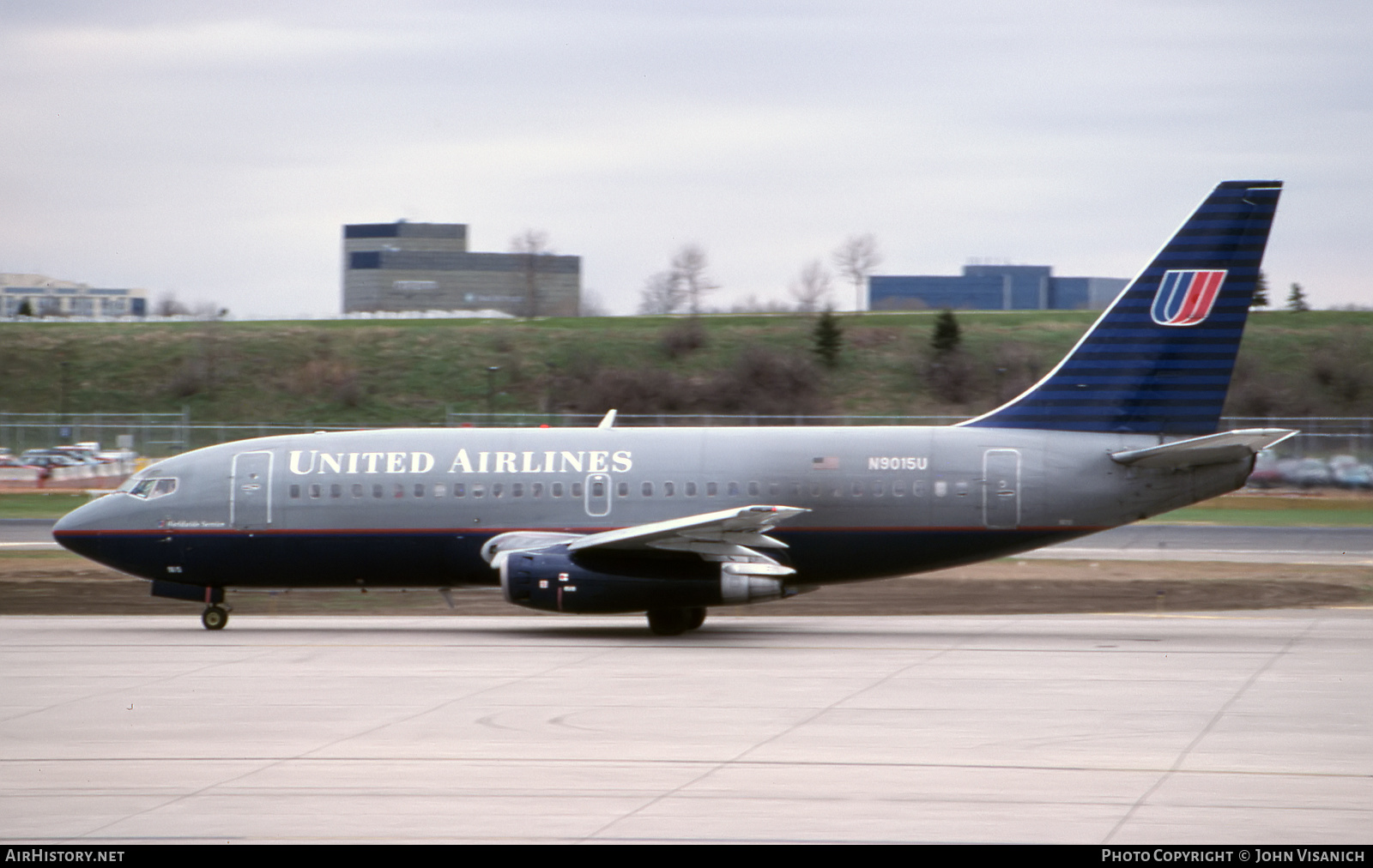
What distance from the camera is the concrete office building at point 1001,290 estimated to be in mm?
178125

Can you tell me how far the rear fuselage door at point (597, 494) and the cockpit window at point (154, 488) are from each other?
723cm

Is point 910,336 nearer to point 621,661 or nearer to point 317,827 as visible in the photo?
point 621,661

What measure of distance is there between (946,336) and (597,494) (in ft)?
228

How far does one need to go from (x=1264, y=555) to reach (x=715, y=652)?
21.2 meters

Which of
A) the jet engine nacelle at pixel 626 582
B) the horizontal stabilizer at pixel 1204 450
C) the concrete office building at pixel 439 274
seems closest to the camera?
the horizontal stabilizer at pixel 1204 450

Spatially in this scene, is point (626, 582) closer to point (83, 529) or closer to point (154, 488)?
point (154, 488)

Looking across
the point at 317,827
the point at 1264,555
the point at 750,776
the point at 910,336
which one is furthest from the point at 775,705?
the point at 910,336

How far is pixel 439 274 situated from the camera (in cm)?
18038

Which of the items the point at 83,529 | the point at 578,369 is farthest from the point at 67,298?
the point at 83,529

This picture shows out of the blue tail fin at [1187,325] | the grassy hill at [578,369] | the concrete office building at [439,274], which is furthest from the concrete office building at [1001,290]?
the blue tail fin at [1187,325]

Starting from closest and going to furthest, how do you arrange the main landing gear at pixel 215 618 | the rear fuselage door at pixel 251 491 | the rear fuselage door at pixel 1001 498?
the rear fuselage door at pixel 1001 498
the rear fuselage door at pixel 251 491
the main landing gear at pixel 215 618

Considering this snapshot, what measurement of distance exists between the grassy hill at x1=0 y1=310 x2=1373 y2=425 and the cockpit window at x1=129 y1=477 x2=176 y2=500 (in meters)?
54.3

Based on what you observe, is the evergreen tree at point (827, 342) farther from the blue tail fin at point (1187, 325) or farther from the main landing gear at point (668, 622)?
the main landing gear at point (668, 622)

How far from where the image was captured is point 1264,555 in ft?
121
